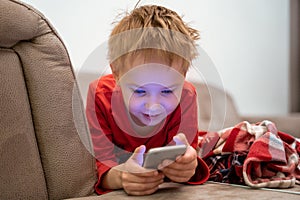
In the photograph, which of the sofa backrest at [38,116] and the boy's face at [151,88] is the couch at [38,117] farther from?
the boy's face at [151,88]

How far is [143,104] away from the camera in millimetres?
792

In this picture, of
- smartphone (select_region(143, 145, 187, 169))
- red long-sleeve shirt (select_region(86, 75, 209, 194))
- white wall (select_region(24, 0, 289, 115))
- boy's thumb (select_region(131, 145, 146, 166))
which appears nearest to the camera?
smartphone (select_region(143, 145, 187, 169))

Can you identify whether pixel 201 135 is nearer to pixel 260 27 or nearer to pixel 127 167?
pixel 127 167

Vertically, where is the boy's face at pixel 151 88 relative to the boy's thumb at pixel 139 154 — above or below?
above

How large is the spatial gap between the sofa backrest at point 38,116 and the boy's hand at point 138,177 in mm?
88

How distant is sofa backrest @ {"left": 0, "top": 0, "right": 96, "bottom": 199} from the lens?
2.38ft

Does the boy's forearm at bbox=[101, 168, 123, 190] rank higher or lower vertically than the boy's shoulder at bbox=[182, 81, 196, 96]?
lower

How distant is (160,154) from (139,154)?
0.33 feet

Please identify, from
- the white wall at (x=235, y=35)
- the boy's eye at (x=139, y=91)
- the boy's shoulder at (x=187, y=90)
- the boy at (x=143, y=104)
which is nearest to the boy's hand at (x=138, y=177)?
the boy at (x=143, y=104)

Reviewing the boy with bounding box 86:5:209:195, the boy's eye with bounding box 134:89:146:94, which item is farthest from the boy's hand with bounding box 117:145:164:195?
the boy's eye with bounding box 134:89:146:94

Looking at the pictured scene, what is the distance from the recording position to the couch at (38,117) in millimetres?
725

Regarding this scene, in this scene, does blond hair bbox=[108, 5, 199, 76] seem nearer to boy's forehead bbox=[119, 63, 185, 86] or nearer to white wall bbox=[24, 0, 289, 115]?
boy's forehead bbox=[119, 63, 185, 86]

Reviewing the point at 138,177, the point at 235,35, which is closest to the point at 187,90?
the point at 138,177

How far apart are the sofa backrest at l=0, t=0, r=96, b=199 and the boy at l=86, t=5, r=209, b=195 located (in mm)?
87
